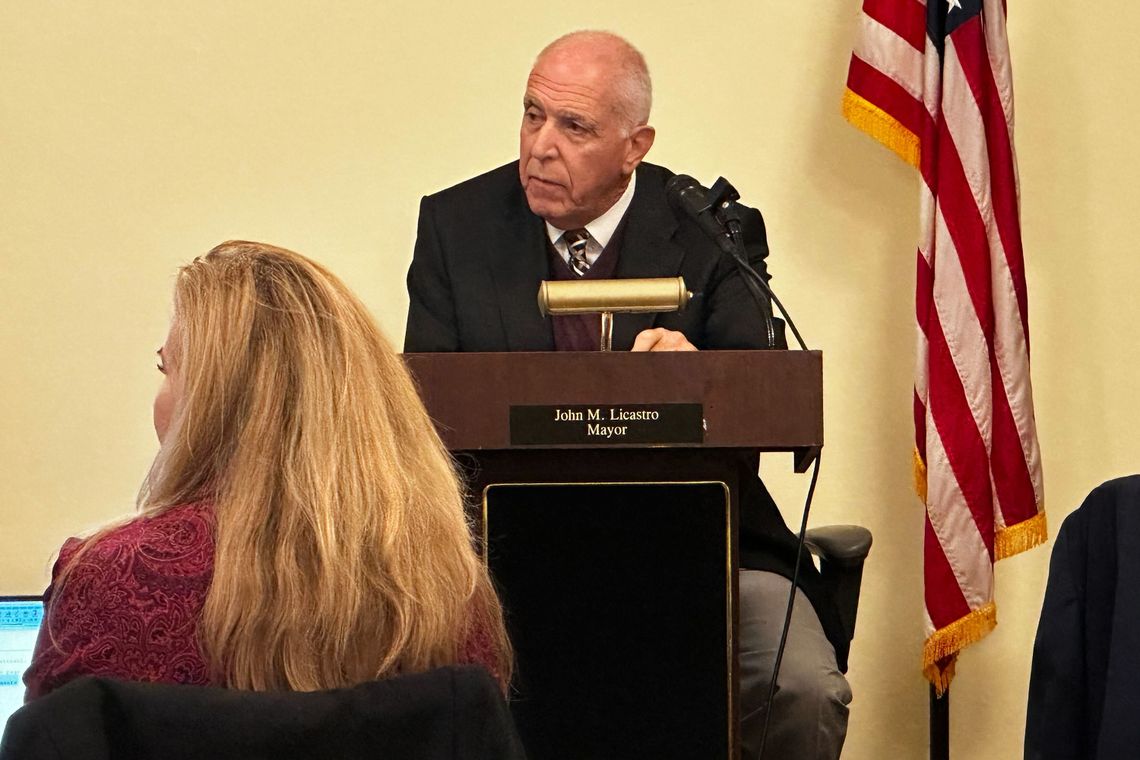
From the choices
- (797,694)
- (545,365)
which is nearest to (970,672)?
(797,694)

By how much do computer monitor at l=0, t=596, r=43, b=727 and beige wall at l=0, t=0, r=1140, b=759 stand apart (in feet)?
3.55

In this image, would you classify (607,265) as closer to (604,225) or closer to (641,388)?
(604,225)

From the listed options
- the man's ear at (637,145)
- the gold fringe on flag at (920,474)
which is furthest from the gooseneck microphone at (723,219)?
the gold fringe on flag at (920,474)

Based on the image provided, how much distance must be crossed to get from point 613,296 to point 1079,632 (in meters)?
0.86

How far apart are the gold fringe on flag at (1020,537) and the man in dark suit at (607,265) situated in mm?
905

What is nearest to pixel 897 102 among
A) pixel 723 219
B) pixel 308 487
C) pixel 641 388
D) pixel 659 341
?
pixel 723 219

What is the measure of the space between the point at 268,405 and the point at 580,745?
958 mm

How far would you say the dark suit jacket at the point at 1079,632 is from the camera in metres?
1.91

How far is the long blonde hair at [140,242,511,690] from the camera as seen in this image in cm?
147

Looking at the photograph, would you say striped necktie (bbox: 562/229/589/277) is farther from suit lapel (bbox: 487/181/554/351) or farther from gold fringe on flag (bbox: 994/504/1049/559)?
gold fringe on flag (bbox: 994/504/1049/559)

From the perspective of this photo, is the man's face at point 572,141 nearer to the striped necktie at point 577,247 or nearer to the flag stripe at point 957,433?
the striped necktie at point 577,247

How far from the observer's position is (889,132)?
375 cm

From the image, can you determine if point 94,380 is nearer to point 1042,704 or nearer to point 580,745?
point 580,745

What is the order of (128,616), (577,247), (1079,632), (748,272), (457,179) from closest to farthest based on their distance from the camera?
1. (128,616)
2. (1079,632)
3. (748,272)
4. (577,247)
5. (457,179)
